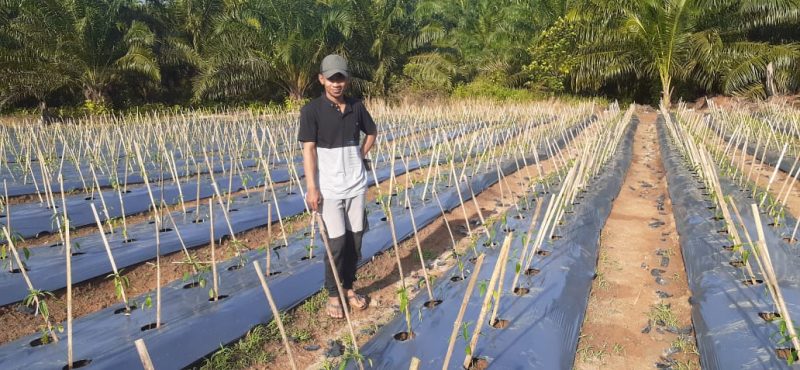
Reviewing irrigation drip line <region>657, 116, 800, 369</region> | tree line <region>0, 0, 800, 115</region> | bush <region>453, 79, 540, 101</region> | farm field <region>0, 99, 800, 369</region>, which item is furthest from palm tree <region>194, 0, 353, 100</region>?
irrigation drip line <region>657, 116, 800, 369</region>

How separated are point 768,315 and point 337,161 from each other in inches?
78.4

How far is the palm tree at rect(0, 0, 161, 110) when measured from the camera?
11078 millimetres

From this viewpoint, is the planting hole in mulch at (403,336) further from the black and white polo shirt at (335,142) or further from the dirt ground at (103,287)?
the dirt ground at (103,287)

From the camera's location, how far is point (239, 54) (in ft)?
47.9

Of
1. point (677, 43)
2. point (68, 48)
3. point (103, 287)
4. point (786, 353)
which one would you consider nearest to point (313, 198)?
point (103, 287)

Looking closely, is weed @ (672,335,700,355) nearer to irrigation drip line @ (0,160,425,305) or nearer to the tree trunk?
irrigation drip line @ (0,160,425,305)

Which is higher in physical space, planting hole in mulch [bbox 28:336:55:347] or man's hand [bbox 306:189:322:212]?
man's hand [bbox 306:189:322:212]

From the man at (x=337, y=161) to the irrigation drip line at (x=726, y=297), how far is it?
5.28 feet

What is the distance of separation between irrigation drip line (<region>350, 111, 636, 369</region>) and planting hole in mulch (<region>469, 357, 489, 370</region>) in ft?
0.07

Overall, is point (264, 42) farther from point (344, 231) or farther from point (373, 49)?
point (344, 231)

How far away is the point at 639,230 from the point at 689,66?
13.3 metres

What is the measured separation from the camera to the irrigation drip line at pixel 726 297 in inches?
79.8

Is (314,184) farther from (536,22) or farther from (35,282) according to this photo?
(536,22)

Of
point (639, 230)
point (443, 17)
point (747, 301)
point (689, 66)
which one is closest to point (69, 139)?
point (639, 230)
